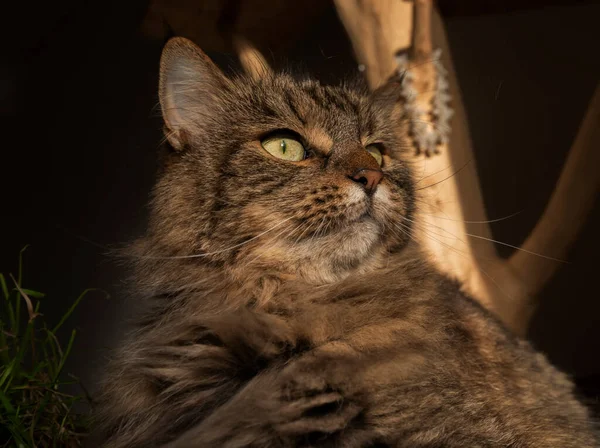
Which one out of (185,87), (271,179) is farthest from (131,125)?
(271,179)

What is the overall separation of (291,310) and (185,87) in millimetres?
645

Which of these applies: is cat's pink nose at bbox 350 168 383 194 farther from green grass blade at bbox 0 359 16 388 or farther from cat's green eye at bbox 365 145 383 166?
green grass blade at bbox 0 359 16 388

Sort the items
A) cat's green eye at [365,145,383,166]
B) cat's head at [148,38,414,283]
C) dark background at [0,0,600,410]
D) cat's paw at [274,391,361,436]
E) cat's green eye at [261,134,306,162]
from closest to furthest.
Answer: cat's paw at [274,391,361,436] < cat's head at [148,38,414,283] < cat's green eye at [261,134,306,162] < cat's green eye at [365,145,383,166] < dark background at [0,0,600,410]

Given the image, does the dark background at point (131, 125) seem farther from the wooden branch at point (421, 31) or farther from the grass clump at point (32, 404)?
the grass clump at point (32, 404)

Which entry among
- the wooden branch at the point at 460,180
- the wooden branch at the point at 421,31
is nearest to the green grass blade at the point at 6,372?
the wooden branch at the point at 460,180

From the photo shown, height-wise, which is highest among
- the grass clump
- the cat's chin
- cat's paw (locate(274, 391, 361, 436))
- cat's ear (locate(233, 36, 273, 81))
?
cat's ear (locate(233, 36, 273, 81))

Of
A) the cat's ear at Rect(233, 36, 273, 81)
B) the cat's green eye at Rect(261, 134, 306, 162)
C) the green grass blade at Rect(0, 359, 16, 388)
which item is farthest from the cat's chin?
the green grass blade at Rect(0, 359, 16, 388)

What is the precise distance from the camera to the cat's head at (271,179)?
50.1 inches

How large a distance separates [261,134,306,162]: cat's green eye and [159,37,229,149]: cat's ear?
0.21m

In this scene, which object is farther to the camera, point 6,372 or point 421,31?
point 421,31

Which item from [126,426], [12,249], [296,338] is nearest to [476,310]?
[296,338]

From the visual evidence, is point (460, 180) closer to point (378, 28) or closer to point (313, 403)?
point (378, 28)

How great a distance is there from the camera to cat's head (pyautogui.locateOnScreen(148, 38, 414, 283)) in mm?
1272

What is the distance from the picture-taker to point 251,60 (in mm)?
1901
